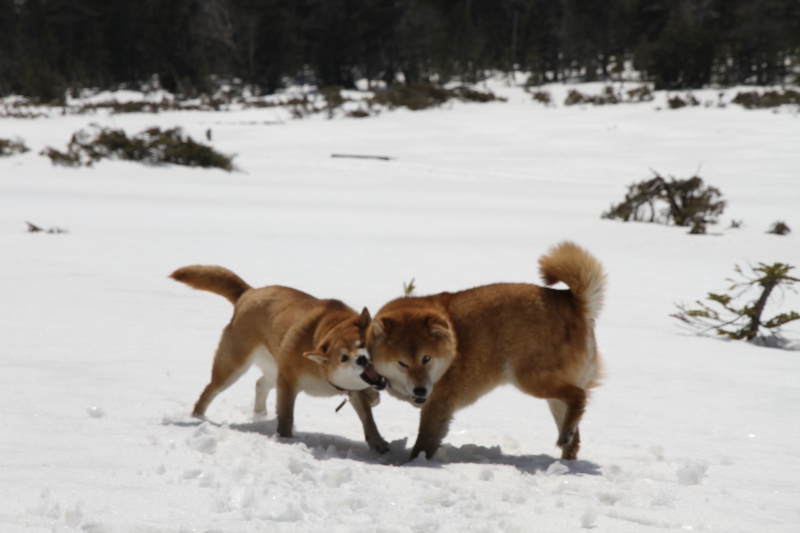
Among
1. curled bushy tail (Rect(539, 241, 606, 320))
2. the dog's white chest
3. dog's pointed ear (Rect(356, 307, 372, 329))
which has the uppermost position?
curled bushy tail (Rect(539, 241, 606, 320))

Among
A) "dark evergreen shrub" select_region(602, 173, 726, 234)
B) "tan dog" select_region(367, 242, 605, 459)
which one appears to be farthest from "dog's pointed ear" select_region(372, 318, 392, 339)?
"dark evergreen shrub" select_region(602, 173, 726, 234)

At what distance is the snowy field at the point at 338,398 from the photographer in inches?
113

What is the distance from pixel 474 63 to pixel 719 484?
53.0 meters

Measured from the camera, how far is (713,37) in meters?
40.7

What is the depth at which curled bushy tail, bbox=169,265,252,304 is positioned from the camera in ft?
15.4

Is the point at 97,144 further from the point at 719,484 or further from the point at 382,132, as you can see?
the point at 719,484

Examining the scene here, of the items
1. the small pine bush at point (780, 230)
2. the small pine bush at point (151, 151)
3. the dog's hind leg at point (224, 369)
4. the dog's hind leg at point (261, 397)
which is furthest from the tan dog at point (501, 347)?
the small pine bush at point (151, 151)

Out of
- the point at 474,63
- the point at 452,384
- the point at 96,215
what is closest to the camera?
the point at 452,384

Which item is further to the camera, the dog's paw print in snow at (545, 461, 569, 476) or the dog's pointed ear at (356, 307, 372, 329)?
the dog's pointed ear at (356, 307, 372, 329)

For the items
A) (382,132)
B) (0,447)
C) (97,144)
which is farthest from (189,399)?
(382,132)

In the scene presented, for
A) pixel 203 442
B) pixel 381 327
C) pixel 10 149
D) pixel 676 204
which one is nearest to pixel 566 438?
pixel 381 327

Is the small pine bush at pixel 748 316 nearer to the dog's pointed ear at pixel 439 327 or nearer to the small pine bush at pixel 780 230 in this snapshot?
the dog's pointed ear at pixel 439 327

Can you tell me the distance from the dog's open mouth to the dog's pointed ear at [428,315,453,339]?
37 centimetres

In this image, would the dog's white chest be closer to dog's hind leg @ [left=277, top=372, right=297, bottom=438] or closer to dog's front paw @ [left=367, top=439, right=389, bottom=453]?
dog's hind leg @ [left=277, top=372, right=297, bottom=438]
